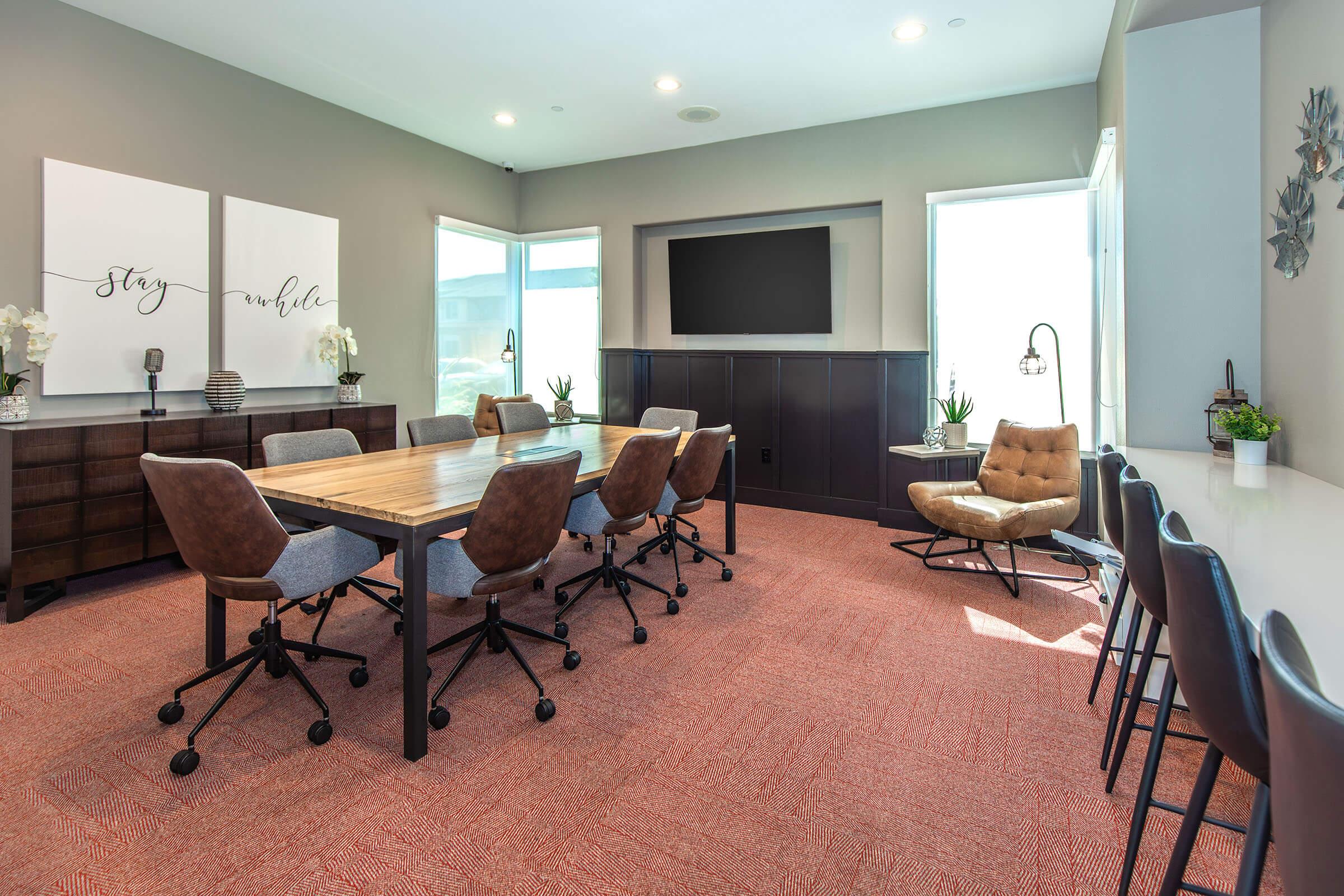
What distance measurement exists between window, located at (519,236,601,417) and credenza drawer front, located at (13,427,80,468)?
4.04 meters

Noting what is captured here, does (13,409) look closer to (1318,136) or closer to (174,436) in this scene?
(174,436)

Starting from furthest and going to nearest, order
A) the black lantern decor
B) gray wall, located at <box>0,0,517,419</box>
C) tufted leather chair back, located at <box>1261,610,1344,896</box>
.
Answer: gray wall, located at <box>0,0,517,419</box> → the black lantern decor → tufted leather chair back, located at <box>1261,610,1344,896</box>

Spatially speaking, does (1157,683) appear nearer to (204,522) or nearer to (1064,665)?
(1064,665)

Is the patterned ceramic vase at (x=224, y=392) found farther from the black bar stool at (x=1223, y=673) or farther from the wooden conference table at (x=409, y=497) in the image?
the black bar stool at (x=1223, y=673)

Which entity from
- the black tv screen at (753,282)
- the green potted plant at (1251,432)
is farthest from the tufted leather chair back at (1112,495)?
the black tv screen at (753,282)

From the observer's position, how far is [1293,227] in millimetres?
2693

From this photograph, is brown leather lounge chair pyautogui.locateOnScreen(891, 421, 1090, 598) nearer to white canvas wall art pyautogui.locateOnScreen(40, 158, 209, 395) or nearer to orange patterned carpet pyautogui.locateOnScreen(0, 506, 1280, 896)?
orange patterned carpet pyautogui.locateOnScreen(0, 506, 1280, 896)

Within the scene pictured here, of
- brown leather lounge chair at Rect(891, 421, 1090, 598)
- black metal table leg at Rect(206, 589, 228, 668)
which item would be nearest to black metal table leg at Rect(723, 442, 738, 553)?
brown leather lounge chair at Rect(891, 421, 1090, 598)

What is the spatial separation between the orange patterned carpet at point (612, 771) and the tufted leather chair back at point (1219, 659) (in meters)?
0.87

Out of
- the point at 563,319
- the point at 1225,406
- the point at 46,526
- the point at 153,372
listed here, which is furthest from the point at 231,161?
the point at 1225,406

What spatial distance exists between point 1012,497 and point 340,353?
4901 mm

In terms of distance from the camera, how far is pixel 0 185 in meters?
3.66

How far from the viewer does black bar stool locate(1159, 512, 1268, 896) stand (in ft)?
3.28

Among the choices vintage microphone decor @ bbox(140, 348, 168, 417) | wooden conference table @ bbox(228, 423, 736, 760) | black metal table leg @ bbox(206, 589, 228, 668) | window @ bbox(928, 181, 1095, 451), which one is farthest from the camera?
window @ bbox(928, 181, 1095, 451)
